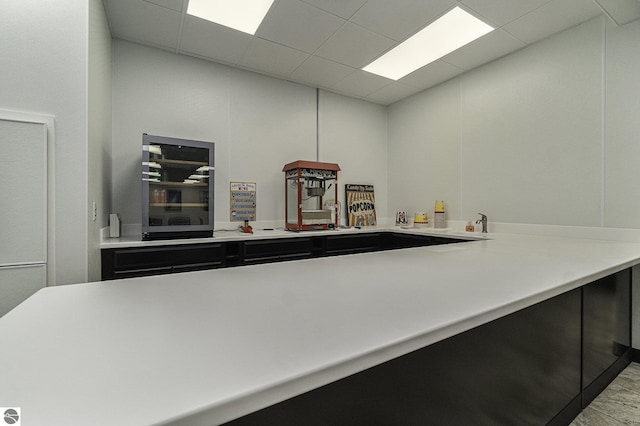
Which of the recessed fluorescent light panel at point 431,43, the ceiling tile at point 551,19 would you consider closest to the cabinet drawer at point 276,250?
the recessed fluorescent light panel at point 431,43

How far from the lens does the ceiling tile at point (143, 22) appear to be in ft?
8.36

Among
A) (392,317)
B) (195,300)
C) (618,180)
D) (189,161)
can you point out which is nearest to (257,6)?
(189,161)

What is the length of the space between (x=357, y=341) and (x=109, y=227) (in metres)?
3.02

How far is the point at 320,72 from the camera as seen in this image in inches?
146

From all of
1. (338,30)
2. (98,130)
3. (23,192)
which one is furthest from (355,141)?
(23,192)

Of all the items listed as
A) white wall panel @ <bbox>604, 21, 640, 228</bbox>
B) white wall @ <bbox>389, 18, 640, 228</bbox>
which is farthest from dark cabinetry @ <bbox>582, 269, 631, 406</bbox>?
white wall @ <bbox>389, 18, 640, 228</bbox>

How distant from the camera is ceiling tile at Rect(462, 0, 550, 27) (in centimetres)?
248

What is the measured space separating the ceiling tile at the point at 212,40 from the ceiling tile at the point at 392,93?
201 cm

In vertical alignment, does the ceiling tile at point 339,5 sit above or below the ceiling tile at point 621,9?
above

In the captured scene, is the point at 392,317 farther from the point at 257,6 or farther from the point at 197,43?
the point at 197,43

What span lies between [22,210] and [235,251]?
1.54m

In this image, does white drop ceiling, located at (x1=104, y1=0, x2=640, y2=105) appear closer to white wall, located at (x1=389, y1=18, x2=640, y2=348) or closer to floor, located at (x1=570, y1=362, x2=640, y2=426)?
white wall, located at (x1=389, y1=18, x2=640, y2=348)

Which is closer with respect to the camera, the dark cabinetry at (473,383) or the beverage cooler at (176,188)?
the dark cabinetry at (473,383)

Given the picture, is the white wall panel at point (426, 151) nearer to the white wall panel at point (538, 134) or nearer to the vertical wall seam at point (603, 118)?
the white wall panel at point (538, 134)
